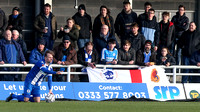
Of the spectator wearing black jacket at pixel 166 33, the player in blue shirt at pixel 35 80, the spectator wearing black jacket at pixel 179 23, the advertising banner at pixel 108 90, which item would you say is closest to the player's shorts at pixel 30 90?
the player in blue shirt at pixel 35 80

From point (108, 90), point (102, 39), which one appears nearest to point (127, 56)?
point (102, 39)

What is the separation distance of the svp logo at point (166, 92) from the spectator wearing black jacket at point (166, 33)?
4.85 ft

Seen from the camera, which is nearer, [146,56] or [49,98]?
[49,98]

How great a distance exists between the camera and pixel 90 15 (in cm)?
1891

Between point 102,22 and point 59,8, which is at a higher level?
point 59,8

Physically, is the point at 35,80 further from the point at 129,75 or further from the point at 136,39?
the point at 136,39

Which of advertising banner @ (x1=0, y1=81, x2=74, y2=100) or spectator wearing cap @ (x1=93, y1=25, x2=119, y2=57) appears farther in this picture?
spectator wearing cap @ (x1=93, y1=25, x2=119, y2=57)

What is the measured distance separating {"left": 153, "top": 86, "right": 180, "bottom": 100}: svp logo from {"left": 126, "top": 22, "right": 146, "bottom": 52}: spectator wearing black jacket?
4.91ft

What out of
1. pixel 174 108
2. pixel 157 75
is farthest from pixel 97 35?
pixel 174 108

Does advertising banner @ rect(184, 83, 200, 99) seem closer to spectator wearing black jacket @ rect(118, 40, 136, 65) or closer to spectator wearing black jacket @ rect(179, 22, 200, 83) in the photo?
spectator wearing black jacket @ rect(179, 22, 200, 83)

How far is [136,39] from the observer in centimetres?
1656

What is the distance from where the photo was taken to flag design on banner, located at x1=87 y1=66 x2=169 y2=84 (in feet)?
52.5

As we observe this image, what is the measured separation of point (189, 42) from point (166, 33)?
81 centimetres

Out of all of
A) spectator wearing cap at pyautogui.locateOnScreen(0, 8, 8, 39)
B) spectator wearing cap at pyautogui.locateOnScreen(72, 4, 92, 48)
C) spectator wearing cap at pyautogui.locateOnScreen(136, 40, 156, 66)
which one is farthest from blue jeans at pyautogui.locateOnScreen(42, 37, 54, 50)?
spectator wearing cap at pyautogui.locateOnScreen(136, 40, 156, 66)
